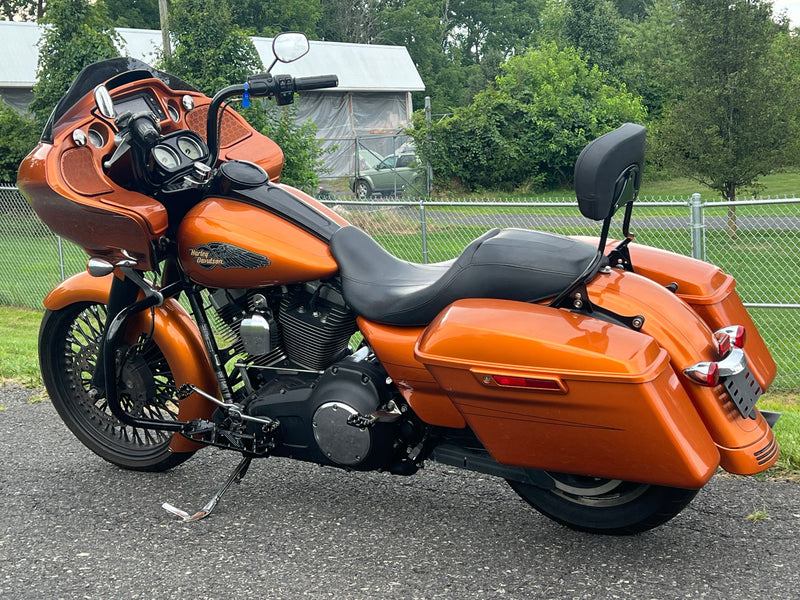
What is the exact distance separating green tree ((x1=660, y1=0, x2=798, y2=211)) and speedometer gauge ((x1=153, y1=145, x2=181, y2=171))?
1155 cm

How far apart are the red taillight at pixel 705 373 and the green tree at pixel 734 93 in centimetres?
→ 1172

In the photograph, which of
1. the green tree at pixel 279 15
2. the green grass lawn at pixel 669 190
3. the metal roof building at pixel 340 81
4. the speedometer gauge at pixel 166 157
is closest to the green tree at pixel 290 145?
the green grass lawn at pixel 669 190

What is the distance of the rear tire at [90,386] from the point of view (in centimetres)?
409

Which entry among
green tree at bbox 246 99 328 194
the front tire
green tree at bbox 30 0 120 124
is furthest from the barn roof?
the front tire

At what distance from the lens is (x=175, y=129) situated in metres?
3.95

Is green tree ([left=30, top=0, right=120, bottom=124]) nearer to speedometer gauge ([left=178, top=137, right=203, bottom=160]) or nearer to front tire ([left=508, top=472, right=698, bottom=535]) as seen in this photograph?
speedometer gauge ([left=178, top=137, right=203, bottom=160])

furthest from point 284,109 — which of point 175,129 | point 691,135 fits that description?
point 175,129

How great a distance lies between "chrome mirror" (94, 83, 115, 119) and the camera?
11.3ft

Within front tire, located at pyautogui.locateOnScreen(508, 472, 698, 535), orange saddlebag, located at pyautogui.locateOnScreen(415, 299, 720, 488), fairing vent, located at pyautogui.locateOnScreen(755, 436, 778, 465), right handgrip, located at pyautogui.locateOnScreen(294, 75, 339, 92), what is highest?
right handgrip, located at pyautogui.locateOnScreen(294, 75, 339, 92)

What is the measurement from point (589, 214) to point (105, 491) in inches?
103

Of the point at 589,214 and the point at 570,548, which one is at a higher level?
the point at 589,214

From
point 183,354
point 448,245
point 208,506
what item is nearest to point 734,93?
point 448,245

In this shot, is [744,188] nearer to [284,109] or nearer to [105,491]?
[284,109]

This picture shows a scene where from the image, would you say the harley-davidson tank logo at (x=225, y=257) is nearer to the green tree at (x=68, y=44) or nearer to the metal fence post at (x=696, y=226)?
the metal fence post at (x=696, y=226)
